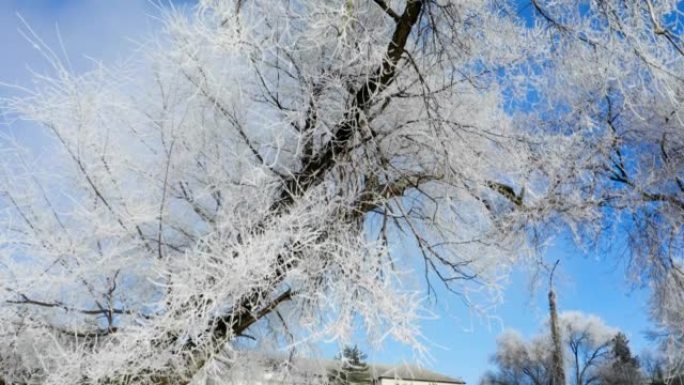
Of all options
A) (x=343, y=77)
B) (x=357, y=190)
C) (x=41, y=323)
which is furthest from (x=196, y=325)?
(x=343, y=77)

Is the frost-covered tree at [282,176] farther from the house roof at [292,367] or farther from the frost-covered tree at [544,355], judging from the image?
the frost-covered tree at [544,355]

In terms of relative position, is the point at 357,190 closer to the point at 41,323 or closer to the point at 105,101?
the point at 105,101

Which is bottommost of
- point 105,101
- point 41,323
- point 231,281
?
point 41,323

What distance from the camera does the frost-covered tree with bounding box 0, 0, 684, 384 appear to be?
4.52m

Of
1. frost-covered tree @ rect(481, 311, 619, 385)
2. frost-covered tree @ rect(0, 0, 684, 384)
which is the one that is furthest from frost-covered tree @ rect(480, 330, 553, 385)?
frost-covered tree @ rect(0, 0, 684, 384)

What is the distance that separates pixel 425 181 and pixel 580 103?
3805mm

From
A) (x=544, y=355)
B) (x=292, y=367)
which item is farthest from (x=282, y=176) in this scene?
(x=544, y=355)

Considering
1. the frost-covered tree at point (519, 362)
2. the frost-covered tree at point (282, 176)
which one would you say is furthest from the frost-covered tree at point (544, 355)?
the frost-covered tree at point (282, 176)

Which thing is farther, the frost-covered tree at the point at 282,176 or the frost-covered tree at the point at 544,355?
the frost-covered tree at the point at 544,355

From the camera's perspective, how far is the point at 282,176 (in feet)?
17.9

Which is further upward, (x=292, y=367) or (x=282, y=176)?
(x=282, y=176)

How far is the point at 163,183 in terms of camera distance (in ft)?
17.8

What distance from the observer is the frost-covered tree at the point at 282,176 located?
4520 millimetres

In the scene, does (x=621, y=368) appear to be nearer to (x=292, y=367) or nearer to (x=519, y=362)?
(x=519, y=362)
